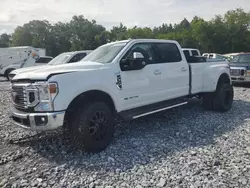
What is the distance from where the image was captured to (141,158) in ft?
13.5

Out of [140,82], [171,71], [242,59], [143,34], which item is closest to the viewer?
[140,82]

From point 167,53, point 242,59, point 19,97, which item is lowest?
point 19,97

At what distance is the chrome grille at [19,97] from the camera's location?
413cm

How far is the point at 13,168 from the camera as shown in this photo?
3879mm

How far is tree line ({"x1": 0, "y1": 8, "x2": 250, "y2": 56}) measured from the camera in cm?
4609

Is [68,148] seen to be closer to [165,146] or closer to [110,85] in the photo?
[110,85]

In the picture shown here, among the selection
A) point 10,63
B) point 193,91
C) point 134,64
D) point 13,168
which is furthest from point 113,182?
point 10,63

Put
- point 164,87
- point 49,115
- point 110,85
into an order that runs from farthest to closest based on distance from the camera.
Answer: point 164,87 → point 110,85 → point 49,115

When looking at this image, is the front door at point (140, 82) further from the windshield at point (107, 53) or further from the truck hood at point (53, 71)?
the truck hood at point (53, 71)

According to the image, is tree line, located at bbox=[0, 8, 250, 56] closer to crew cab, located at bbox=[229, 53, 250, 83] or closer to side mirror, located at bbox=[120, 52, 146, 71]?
crew cab, located at bbox=[229, 53, 250, 83]

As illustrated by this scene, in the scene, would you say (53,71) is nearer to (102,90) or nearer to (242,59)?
(102,90)

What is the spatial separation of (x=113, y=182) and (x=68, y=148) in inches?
58.3

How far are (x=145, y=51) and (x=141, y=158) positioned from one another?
2.39 m

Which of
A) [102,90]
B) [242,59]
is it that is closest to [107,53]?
[102,90]
